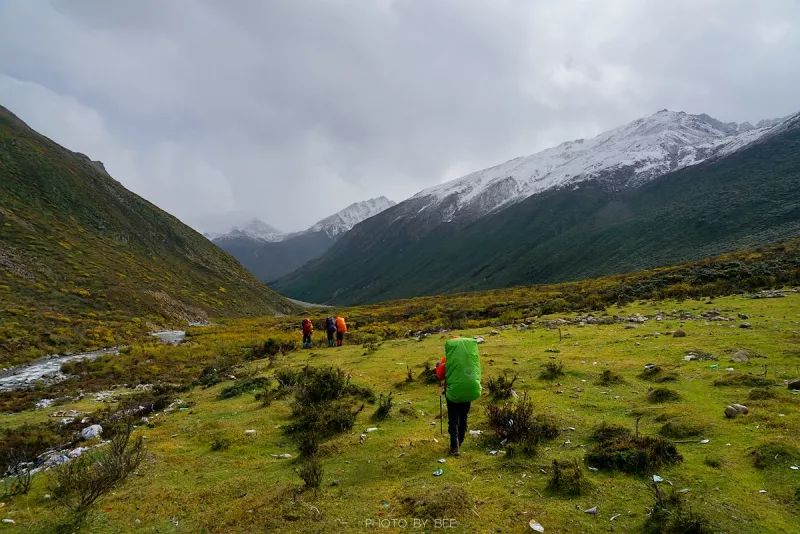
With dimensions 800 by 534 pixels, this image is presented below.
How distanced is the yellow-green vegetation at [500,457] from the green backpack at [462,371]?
1.28m

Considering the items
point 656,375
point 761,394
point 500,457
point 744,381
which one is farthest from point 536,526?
point 656,375

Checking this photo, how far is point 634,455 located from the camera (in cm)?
804

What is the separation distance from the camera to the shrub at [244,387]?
57.8 feet

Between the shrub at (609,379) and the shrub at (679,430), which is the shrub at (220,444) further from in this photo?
the shrub at (609,379)

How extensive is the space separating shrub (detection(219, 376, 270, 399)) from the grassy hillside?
74.1 ft

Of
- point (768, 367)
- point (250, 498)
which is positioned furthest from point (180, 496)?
point (768, 367)

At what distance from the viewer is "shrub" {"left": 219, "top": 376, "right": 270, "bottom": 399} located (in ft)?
57.8

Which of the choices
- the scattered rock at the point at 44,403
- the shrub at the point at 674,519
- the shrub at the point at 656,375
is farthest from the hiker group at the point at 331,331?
the shrub at the point at 674,519

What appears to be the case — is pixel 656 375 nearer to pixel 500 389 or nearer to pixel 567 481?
pixel 500 389

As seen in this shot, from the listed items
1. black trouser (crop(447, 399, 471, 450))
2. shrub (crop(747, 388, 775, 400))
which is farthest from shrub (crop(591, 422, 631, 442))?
shrub (crop(747, 388, 775, 400))

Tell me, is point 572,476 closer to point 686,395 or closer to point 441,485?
point 441,485

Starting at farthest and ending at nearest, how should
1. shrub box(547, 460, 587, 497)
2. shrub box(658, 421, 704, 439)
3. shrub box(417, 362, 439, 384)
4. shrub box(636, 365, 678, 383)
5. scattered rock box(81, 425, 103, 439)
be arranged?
1. shrub box(417, 362, 439, 384)
2. scattered rock box(81, 425, 103, 439)
3. shrub box(636, 365, 678, 383)
4. shrub box(658, 421, 704, 439)
5. shrub box(547, 460, 587, 497)

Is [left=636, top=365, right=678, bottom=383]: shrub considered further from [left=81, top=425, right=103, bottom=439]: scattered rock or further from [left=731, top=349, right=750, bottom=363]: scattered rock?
[left=81, top=425, right=103, bottom=439]: scattered rock

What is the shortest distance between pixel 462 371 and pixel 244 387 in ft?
39.3
